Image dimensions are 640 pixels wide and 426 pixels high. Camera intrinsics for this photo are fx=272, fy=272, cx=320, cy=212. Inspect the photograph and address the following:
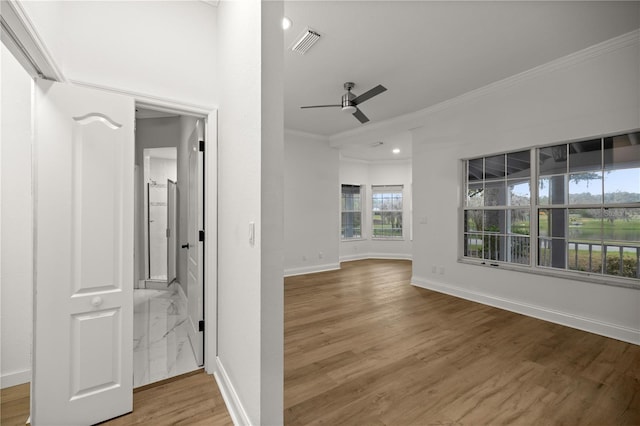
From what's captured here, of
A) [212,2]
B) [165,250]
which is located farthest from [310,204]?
[212,2]

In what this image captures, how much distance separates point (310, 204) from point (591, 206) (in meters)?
4.38

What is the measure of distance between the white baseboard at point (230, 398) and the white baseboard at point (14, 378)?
1336 millimetres

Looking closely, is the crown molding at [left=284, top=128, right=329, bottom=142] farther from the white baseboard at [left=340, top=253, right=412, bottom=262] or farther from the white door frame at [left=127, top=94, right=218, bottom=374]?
the white door frame at [left=127, top=94, right=218, bottom=374]

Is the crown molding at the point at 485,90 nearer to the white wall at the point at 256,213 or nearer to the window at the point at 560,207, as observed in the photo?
the window at the point at 560,207

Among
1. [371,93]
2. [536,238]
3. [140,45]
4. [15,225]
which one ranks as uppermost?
[371,93]

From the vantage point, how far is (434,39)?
A: 273cm

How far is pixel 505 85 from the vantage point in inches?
141

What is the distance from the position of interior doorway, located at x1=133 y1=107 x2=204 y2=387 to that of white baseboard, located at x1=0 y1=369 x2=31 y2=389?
0.68 m

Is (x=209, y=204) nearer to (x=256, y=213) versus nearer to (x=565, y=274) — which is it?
(x=256, y=213)

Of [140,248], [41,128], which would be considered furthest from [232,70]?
[140,248]

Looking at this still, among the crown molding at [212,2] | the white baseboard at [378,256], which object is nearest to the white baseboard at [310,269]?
the white baseboard at [378,256]

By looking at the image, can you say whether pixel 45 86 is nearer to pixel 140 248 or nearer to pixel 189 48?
pixel 189 48

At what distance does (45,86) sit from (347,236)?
22.4 ft

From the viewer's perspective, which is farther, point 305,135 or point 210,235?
point 305,135
